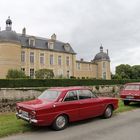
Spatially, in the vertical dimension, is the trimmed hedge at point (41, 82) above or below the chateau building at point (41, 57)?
below

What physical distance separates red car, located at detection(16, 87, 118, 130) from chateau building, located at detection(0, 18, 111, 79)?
117 ft

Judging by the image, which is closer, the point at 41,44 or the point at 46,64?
the point at 46,64

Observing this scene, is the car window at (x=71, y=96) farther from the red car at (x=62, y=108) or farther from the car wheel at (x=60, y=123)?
the car wheel at (x=60, y=123)

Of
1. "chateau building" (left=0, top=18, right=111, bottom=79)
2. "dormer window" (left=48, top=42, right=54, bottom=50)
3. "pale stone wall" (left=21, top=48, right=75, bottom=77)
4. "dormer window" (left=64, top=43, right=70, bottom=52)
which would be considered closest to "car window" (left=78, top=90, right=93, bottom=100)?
"chateau building" (left=0, top=18, right=111, bottom=79)

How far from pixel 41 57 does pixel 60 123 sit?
43.9 metres

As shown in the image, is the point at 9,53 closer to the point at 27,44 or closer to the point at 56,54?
the point at 27,44

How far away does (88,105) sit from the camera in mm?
9695

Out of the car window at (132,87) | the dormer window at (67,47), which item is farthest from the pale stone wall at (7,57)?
the car window at (132,87)

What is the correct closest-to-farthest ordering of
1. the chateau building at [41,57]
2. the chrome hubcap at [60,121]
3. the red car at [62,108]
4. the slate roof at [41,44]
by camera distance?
the red car at [62,108] → the chrome hubcap at [60,121] → the chateau building at [41,57] → the slate roof at [41,44]

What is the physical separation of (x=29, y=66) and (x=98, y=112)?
40.6 m

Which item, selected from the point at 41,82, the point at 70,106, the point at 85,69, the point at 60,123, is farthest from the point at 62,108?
the point at 85,69

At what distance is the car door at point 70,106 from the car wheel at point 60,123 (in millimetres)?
224

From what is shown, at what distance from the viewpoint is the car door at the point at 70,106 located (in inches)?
338

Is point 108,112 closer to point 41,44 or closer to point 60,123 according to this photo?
point 60,123
